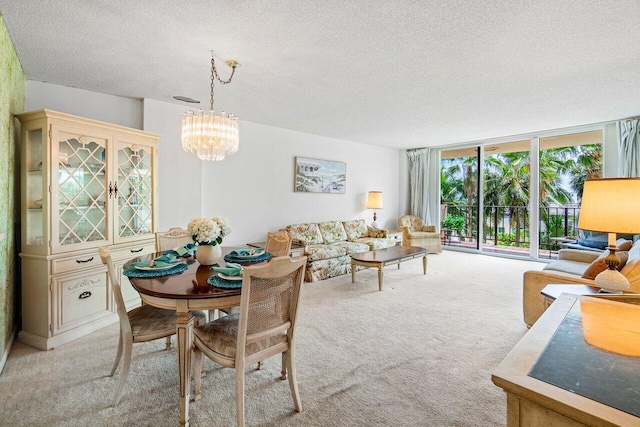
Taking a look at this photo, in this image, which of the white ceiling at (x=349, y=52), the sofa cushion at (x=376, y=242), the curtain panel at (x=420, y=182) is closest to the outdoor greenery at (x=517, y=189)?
the curtain panel at (x=420, y=182)

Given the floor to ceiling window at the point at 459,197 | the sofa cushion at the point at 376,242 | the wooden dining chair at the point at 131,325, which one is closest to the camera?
the wooden dining chair at the point at 131,325

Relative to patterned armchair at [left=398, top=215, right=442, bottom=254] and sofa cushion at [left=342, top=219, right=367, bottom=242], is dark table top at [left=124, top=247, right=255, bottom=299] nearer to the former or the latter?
sofa cushion at [left=342, top=219, right=367, bottom=242]

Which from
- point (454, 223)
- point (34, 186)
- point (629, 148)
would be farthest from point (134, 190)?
point (629, 148)

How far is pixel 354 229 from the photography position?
6.19 metres

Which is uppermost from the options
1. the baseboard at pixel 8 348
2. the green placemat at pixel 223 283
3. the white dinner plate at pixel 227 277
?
the white dinner plate at pixel 227 277

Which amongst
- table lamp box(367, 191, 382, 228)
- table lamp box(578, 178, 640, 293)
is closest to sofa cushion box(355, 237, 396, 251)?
table lamp box(367, 191, 382, 228)

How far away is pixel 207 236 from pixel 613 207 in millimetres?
2433

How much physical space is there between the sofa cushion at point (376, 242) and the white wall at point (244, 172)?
841 millimetres

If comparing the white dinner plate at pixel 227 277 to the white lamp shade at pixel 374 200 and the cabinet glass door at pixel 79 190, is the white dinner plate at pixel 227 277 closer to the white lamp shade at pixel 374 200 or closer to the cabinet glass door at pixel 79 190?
the cabinet glass door at pixel 79 190

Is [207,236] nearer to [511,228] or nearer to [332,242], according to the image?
[332,242]

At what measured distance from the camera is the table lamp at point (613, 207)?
5.24ft

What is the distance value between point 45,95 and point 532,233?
25.1 ft

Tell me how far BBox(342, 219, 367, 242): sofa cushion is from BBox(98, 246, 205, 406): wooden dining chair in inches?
166

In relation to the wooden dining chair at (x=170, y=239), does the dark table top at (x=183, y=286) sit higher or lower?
lower
